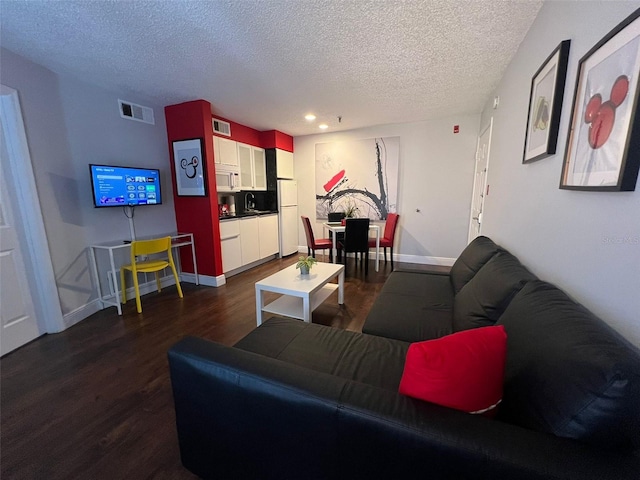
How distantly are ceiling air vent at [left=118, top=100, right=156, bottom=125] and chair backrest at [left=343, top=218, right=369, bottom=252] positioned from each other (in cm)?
292

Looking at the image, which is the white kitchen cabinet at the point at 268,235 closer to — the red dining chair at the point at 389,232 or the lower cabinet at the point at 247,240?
the lower cabinet at the point at 247,240

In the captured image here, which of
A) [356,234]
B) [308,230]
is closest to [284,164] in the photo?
[308,230]

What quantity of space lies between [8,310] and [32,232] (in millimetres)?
644

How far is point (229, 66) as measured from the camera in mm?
2336

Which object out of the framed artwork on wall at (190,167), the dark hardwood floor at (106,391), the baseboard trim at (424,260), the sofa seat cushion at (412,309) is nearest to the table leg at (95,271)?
the dark hardwood floor at (106,391)

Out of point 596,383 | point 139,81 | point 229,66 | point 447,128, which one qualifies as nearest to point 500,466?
point 596,383

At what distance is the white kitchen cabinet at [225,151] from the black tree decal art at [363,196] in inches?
68.5

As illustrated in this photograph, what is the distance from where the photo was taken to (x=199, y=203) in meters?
3.43

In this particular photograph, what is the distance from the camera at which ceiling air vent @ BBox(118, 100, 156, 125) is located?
2981 millimetres

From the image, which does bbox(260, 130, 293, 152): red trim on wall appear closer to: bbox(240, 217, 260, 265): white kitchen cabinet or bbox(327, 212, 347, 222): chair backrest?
bbox(240, 217, 260, 265): white kitchen cabinet

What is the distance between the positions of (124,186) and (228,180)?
1.48 meters

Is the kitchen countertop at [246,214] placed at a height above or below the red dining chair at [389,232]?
above

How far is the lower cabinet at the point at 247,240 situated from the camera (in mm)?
3754

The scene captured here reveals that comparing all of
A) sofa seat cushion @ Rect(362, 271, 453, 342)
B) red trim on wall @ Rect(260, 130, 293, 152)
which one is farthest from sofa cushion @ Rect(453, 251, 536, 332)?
red trim on wall @ Rect(260, 130, 293, 152)
